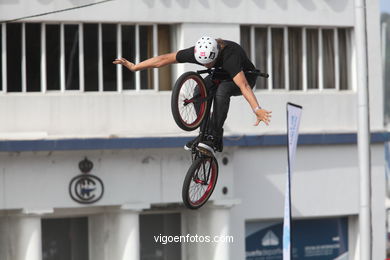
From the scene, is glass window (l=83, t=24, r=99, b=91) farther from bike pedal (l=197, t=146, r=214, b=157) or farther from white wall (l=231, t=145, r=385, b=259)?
bike pedal (l=197, t=146, r=214, b=157)

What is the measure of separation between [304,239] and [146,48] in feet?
29.1

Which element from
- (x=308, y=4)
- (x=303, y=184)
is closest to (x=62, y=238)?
(x=303, y=184)

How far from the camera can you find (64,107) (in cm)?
3734

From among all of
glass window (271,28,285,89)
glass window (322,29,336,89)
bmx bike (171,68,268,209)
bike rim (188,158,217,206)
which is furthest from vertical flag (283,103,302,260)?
bmx bike (171,68,268,209)

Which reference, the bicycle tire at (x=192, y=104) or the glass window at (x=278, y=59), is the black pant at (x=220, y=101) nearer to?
the bicycle tire at (x=192, y=104)

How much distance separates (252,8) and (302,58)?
2.82m

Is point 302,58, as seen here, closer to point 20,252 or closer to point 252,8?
point 252,8

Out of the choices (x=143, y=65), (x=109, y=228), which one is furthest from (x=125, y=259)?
(x=143, y=65)

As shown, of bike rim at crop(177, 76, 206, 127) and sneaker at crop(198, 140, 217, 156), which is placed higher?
bike rim at crop(177, 76, 206, 127)

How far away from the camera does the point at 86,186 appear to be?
36781 mm

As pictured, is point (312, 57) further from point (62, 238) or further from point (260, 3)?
point (62, 238)

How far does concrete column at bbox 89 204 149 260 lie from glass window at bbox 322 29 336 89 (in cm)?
823

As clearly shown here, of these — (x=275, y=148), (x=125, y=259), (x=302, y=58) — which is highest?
(x=302, y=58)

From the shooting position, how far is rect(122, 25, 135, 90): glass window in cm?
3753
